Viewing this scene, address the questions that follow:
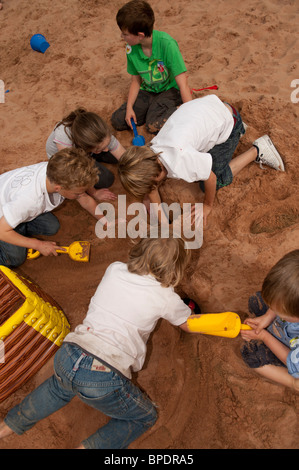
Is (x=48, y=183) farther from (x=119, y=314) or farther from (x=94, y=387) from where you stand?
(x=94, y=387)

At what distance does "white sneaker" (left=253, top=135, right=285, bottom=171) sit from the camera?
183cm

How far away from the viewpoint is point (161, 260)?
3.94ft

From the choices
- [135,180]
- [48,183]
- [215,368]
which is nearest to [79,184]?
[48,183]

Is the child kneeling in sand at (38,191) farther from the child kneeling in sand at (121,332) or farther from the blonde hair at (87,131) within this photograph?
the child kneeling in sand at (121,332)

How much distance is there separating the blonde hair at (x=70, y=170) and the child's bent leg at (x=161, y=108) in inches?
26.6

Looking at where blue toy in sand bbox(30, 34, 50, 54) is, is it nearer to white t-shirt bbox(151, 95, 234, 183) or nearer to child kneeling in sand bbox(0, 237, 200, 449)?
white t-shirt bbox(151, 95, 234, 183)

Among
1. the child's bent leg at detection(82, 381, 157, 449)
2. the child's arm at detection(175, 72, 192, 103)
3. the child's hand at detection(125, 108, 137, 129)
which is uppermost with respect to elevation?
the child's arm at detection(175, 72, 192, 103)

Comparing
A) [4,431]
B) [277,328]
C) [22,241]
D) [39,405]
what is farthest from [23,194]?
[277,328]

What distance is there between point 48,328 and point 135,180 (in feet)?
2.50

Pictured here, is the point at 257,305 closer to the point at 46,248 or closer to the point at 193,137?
the point at 193,137

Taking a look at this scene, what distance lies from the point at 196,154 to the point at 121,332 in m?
0.80

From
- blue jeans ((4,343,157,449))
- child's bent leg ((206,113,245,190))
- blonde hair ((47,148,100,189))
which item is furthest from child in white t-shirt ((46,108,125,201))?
blue jeans ((4,343,157,449))

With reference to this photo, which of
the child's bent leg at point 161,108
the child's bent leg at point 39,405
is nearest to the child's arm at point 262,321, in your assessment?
the child's bent leg at point 39,405

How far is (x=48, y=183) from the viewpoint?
1.65 meters
